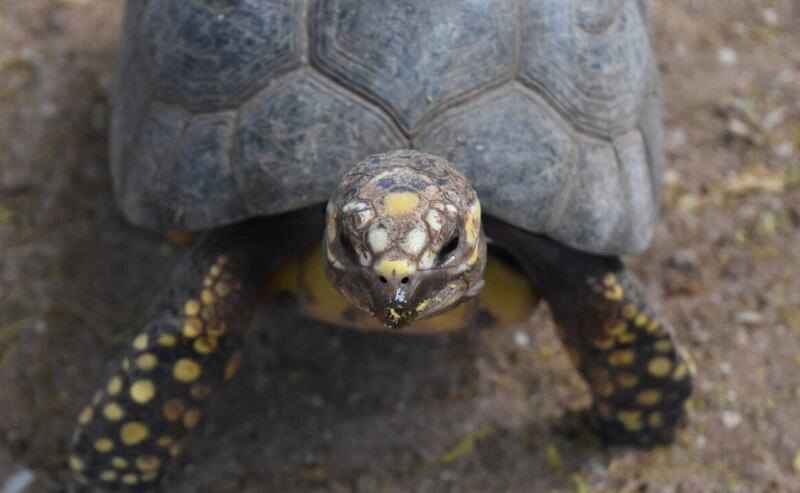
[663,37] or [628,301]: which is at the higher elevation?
[628,301]

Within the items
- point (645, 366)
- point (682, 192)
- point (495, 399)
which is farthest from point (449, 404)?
point (682, 192)

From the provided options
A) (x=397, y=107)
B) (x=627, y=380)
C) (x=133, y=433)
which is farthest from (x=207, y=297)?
(x=627, y=380)

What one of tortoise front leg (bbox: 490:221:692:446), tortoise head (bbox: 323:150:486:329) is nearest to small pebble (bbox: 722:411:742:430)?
tortoise front leg (bbox: 490:221:692:446)

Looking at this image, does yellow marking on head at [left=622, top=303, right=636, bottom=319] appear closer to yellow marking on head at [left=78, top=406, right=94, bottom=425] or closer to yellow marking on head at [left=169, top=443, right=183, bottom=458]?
yellow marking on head at [left=169, top=443, right=183, bottom=458]

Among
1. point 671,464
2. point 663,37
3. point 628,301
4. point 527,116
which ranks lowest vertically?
point 671,464

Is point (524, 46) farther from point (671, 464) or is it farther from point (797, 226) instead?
point (797, 226)

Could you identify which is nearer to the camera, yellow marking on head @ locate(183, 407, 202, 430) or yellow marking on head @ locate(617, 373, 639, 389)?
yellow marking on head @ locate(183, 407, 202, 430)
